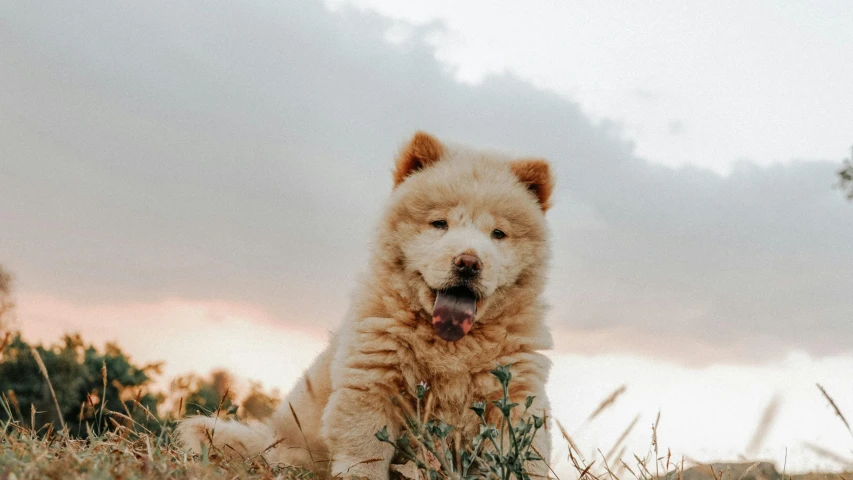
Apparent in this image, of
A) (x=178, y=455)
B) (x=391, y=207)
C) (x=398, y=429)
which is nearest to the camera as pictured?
(x=178, y=455)

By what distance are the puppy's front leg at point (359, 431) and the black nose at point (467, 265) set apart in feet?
2.76

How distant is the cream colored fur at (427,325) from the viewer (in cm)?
413

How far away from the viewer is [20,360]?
19438mm

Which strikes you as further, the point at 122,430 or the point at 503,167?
the point at 503,167

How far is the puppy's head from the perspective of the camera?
4133 mm

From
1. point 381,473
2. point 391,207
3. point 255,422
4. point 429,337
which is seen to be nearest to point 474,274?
point 429,337

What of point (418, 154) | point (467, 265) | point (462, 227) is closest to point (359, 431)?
point (467, 265)

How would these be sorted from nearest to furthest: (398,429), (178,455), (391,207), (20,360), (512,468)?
(512,468)
(178,455)
(398,429)
(391,207)
(20,360)

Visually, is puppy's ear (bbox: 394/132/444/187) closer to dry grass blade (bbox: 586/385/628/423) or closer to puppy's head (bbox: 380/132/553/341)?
puppy's head (bbox: 380/132/553/341)

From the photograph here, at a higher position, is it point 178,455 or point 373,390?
point 373,390

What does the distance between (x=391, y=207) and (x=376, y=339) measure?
0.89 metres

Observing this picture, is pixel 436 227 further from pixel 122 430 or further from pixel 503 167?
pixel 122 430

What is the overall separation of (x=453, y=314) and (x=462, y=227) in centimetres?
56

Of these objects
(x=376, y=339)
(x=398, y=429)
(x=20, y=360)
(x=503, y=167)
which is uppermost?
(x=503, y=167)
